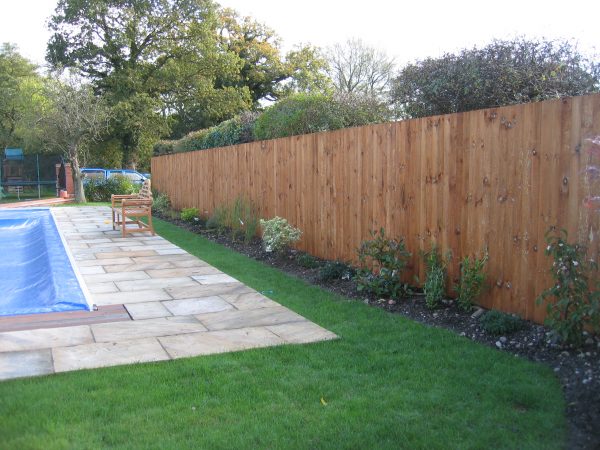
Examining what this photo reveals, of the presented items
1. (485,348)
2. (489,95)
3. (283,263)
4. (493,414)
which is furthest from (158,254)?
(493,414)

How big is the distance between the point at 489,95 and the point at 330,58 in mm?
27717

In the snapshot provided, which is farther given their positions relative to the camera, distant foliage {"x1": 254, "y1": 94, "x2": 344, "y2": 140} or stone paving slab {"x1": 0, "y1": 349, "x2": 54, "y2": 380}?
distant foliage {"x1": 254, "y1": 94, "x2": 344, "y2": 140}

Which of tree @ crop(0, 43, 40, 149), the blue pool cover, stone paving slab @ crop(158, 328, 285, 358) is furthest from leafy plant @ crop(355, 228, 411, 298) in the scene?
tree @ crop(0, 43, 40, 149)

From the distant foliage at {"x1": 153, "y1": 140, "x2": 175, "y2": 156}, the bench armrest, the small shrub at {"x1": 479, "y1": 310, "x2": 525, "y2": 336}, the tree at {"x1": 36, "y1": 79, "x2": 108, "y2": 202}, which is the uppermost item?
the tree at {"x1": 36, "y1": 79, "x2": 108, "y2": 202}

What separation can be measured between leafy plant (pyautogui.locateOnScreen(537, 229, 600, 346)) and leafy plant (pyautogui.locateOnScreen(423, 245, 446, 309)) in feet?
4.19

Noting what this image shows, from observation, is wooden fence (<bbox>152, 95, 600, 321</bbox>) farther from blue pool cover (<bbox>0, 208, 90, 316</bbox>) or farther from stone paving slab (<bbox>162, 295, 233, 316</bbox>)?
blue pool cover (<bbox>0, 208, 90, 316</bbox>)

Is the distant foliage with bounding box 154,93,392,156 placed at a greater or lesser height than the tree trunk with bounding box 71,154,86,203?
greater

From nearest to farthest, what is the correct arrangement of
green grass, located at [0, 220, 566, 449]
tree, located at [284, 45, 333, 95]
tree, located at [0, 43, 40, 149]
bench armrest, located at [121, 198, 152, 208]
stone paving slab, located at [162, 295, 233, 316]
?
green grass, located at [0, 220, 566, 449], stone paving slab, located at [162, 295, 233, 316], bench armrest, located at [121, 198, 152, 208], tree, located at [0, 43, 40, 149], tree, located at [284, 45, 333, 95]

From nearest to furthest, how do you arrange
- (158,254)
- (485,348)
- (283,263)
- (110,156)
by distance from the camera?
(485,348) < (283,263) < (158,254) < (110,156)

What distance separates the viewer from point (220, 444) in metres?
2.76

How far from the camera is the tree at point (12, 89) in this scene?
28.4m

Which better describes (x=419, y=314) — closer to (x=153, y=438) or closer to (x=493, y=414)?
(x=493, y=414)

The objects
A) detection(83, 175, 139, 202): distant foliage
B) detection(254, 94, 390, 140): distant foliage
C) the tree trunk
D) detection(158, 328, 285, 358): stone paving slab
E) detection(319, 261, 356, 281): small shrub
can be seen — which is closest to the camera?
detection(158, 328, 285, 358): stone paving slab

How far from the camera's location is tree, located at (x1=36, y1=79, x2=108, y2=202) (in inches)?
785
